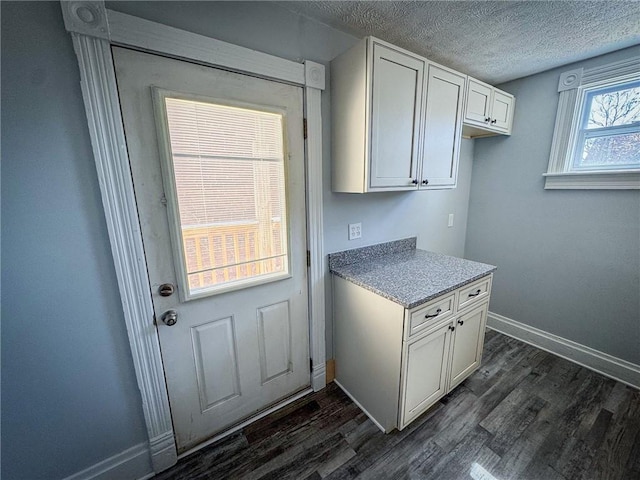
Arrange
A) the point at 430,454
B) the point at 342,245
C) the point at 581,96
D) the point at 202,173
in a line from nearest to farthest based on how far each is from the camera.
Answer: the point at 202,173 < the point at 430,454 < the point at 342,245 < the point at 581,96

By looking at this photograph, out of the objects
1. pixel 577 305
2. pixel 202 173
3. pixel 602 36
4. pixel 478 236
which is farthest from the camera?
pixel 478 236

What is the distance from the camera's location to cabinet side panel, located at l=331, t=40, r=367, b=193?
4.38 ft

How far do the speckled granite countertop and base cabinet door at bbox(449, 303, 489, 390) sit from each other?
0.28 meters

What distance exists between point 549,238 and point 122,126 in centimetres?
307

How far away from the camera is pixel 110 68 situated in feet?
3.12

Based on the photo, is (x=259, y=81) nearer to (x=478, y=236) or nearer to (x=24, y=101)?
(x=24, y=101)

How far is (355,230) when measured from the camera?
5.92 feet

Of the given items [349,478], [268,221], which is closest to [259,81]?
[268,221]

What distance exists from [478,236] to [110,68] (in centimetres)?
307

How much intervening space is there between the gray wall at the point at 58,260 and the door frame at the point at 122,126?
51mm

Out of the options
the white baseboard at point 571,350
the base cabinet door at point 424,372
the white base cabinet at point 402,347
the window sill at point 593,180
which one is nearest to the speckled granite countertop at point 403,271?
the white base cabinet at point 402,347

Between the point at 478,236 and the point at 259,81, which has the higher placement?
the point at 259,81

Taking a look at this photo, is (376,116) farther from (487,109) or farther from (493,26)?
(487,109)

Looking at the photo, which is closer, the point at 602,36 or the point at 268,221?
the point at 268,221
